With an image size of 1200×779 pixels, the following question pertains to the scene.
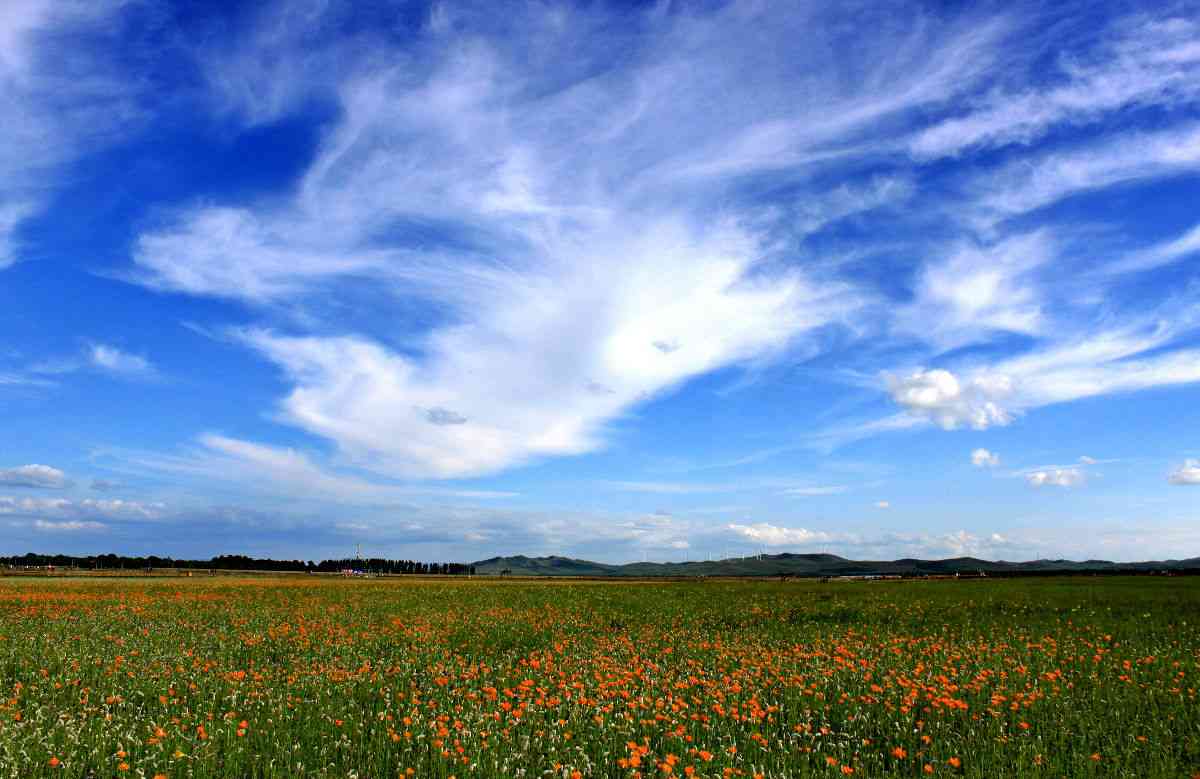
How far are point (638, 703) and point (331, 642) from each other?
484 inches

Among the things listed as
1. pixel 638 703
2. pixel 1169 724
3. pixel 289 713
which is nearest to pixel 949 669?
pixel 1169 724

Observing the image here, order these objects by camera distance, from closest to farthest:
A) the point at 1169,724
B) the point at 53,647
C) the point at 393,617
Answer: the point at 1169,724
the point at 53,647
the point at 393,617

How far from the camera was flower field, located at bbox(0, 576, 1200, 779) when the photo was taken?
359 inches

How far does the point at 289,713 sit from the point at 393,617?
1700 centimetres

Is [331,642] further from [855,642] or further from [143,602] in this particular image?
[143,602]

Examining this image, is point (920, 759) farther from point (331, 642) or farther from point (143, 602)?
point (143, 602)

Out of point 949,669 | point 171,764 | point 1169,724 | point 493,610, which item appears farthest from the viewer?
point 493,610

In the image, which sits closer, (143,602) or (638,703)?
(638,703)

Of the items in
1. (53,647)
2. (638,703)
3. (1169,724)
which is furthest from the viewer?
(53,647)

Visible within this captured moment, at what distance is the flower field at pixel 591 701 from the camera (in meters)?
9.12

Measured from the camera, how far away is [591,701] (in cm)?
1133

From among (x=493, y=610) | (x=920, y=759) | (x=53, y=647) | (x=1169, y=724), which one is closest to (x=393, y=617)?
(x=493, y=610)

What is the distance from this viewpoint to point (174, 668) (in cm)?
1550

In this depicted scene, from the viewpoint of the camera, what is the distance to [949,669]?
1448 cm
